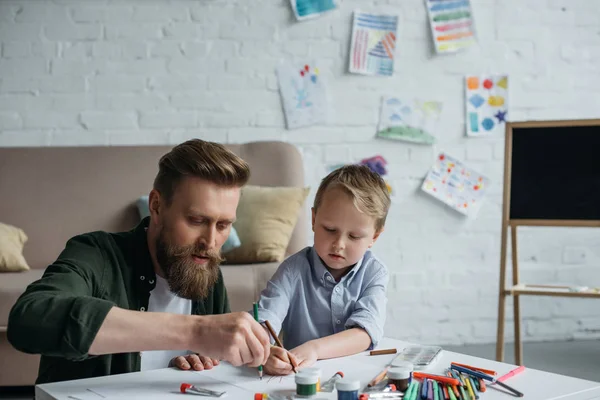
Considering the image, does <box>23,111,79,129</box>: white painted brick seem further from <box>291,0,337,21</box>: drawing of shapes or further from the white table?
the white table

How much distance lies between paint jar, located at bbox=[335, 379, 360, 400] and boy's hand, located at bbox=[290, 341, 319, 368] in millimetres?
249

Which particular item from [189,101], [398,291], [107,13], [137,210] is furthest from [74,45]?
[398,291]

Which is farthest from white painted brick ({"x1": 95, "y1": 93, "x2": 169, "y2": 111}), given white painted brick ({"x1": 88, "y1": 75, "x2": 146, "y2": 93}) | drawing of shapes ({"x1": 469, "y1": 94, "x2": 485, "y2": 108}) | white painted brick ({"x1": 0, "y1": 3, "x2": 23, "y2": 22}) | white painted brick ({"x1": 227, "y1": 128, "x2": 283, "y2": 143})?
drawing of shapes ({"x1": 469, "y1": 94, "x2": 485, "y2": 108})

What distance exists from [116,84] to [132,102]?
12cm

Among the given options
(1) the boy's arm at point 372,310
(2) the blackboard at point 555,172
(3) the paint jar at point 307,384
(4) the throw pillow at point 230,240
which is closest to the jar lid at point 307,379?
(3) the paint jar at point 307,384

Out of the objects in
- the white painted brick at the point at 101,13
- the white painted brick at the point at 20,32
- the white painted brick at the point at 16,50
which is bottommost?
the white painted brick at the point at 16,50

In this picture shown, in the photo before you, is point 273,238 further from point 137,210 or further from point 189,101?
point 189,101

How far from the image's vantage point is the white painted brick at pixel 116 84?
3.64 metres

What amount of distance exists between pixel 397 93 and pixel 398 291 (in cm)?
101

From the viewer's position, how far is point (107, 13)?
3648 mm

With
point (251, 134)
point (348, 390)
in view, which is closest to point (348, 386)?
point (348, 390)

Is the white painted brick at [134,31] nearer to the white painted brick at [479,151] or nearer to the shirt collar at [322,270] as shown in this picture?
the white painted brick at [479,151]

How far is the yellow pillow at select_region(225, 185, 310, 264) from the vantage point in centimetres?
307

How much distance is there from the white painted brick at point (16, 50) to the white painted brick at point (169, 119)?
2.03 ft
